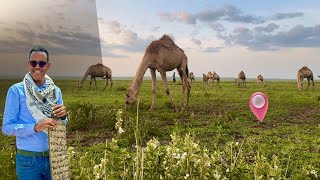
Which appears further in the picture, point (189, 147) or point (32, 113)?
point (189, 147)

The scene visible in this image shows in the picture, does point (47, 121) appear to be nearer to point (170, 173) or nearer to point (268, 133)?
point (170, 173)

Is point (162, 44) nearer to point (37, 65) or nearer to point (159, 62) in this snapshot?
point (159, 62)

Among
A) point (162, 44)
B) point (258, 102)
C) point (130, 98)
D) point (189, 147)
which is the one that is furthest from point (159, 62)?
point (189, 147)

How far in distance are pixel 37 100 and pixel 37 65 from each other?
320 mm

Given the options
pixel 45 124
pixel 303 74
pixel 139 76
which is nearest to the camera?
pixel 45 124

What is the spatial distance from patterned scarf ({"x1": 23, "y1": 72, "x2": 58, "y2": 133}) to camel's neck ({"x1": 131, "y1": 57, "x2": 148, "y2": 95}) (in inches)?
446

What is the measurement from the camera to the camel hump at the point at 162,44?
52.3 feet

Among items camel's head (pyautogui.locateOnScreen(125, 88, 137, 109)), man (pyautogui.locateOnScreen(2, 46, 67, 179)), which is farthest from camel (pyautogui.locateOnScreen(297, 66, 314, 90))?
man (pyautogui.locateOnScreen(2, 46, 67, 179))

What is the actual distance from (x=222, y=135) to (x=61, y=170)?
6792 millimetres

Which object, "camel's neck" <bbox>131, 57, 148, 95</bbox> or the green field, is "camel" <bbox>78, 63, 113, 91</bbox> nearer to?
"camel's neck" <bbox>131, 57, 148, 95</bbox>

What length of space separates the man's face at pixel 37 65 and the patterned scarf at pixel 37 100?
0.06 meters

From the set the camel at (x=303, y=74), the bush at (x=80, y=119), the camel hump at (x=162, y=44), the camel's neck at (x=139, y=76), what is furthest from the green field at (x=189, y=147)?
the camel at (x=303, y=74)

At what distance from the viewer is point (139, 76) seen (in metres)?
15.4

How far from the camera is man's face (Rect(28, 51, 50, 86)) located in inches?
139
